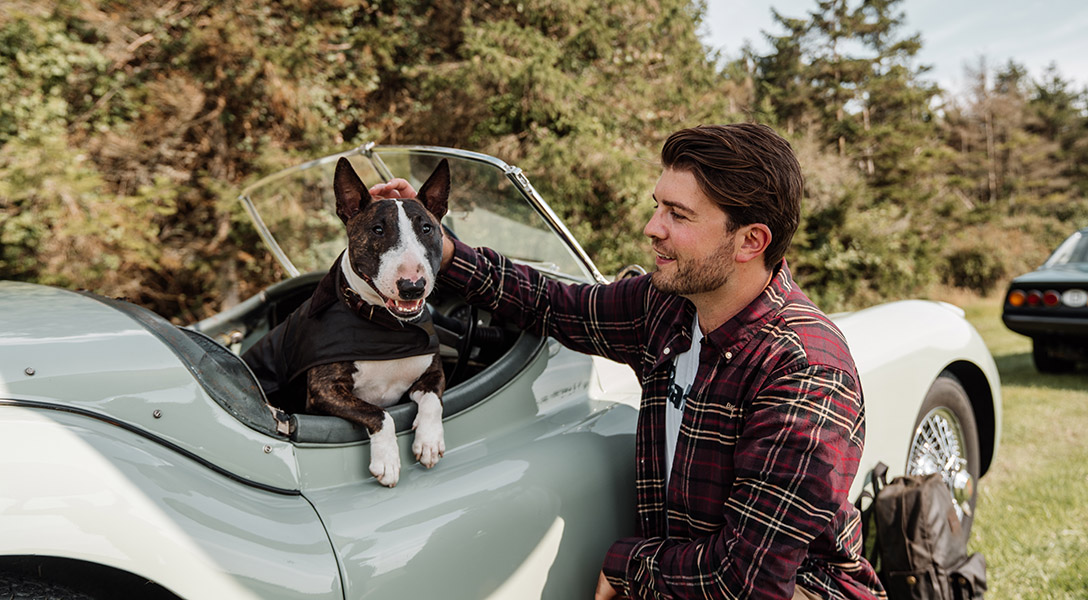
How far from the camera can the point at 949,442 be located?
314 cm

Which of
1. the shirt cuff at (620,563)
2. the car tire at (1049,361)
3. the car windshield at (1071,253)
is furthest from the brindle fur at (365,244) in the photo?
the car windshield at (1071,253)

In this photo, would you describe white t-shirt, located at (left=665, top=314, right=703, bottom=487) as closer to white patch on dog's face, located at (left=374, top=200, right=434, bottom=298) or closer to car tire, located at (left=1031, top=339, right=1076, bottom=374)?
white patch on dog's face, located at (left=374, top=200, right=434, bottom=298)

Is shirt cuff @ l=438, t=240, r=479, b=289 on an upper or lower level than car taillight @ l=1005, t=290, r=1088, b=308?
upper

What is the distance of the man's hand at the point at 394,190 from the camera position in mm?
2342

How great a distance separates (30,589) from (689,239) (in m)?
1.58

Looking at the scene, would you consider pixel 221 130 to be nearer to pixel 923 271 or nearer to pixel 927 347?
pixel 927 347

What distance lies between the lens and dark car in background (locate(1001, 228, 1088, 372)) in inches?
250

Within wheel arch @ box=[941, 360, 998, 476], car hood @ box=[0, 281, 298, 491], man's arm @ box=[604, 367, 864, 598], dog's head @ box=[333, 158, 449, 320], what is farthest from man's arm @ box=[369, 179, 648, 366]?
wheel arch @ box=[941, 360, 998, 476]

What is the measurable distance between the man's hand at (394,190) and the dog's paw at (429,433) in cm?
81

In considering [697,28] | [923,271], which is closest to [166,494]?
[697,28]

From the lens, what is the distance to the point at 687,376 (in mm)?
1924

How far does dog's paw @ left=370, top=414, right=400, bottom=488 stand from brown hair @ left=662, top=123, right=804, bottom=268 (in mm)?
1028

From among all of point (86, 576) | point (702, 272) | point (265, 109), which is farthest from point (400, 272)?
point (265, 109)

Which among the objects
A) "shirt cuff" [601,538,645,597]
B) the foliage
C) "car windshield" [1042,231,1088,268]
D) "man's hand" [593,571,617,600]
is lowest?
"man's hand" [593,571,617,600]
